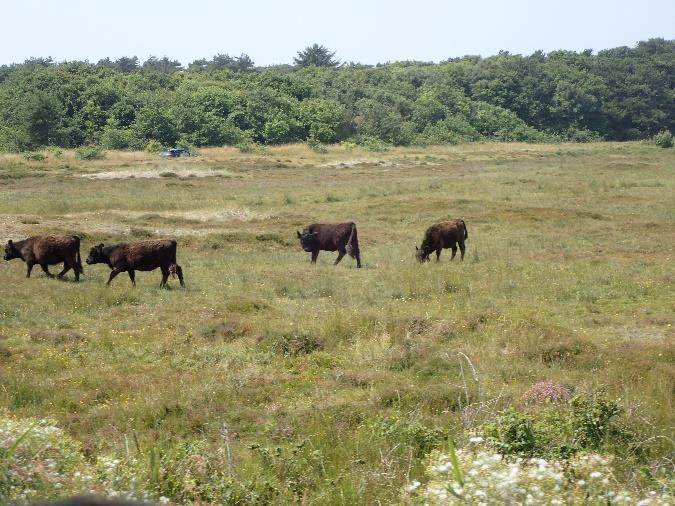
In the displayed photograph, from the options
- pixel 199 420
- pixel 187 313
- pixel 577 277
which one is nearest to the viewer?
pixel 199 420

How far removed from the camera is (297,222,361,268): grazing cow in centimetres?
2298

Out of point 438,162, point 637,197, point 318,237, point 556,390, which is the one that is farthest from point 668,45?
point 556,390

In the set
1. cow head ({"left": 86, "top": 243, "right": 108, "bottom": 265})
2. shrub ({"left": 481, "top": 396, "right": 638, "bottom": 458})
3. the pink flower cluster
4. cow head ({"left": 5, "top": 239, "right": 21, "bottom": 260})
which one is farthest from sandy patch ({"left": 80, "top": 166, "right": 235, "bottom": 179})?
Answer: shrub ({"left": 481, "top": 396, "right": 638, "bottom": 458})

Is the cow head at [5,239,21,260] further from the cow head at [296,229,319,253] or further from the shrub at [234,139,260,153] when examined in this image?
the shrub at [234,139,260,153]

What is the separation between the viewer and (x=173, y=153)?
Result: 63.3 metres

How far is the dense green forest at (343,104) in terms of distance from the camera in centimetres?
6906

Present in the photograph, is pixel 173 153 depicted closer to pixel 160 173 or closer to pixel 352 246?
pixel 160 173

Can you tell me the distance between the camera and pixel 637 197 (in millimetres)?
35375

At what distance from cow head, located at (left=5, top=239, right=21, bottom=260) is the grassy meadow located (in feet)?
2.06

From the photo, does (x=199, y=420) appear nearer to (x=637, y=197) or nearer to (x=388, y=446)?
(x=388, y=446)

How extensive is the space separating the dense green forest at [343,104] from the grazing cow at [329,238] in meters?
46.5

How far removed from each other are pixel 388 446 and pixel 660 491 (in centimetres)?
269

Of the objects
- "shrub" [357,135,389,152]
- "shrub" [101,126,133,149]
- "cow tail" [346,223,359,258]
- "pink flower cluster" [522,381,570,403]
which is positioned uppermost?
"shrub" [101,126,133,149]

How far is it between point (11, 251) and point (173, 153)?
4380 cm
